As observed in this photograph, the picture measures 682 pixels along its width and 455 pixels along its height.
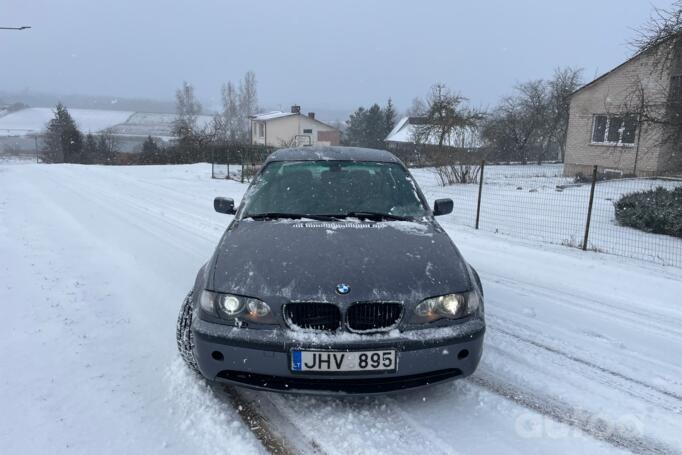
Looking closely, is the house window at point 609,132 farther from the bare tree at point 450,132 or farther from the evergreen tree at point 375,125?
the evergreen tree at point 375,125

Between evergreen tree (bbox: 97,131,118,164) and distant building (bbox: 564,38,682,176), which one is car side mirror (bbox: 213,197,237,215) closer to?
distant building (bbox: 564,38,682,176)

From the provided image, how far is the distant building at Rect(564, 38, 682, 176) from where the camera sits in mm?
20391

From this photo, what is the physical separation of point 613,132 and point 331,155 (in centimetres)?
2254

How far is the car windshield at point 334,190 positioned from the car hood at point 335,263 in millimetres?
394

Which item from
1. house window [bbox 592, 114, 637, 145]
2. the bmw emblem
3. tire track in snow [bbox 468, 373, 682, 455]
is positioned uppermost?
house window [bbox 592, 114, 637, 145]

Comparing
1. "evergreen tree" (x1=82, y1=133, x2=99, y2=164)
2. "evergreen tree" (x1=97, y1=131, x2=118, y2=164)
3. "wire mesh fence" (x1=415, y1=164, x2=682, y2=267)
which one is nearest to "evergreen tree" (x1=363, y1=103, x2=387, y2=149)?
"evergreen tree" (x1=97, y1=131, x2=118, y2=164)

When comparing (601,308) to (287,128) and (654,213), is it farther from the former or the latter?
(287,128)

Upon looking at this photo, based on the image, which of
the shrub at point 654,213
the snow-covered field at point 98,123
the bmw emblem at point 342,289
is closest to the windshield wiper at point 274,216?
the bmw emblem at point 342,289

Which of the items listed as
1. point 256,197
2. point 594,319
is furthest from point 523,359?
point 256,197

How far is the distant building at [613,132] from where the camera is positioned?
66.9 ft

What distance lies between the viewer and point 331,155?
482 centimetres

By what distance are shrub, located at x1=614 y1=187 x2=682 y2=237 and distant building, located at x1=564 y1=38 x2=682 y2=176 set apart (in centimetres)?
1025

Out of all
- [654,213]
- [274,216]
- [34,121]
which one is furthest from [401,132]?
[34,121]

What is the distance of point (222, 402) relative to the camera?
313 cm
